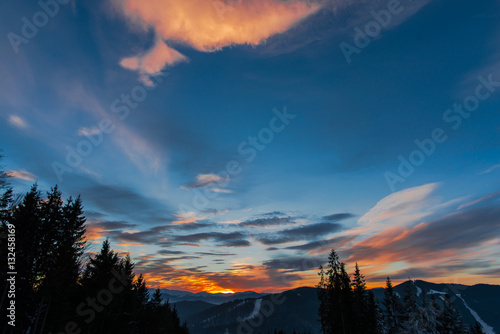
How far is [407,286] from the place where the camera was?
46.6 m

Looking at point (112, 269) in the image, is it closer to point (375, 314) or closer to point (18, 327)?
point (18, 327)

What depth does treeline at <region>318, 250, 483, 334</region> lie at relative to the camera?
38.4m

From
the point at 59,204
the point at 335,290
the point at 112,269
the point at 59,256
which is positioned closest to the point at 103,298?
the point at 112,269

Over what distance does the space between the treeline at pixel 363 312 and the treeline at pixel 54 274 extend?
2897 centimetres

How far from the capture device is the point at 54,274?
23578 mm

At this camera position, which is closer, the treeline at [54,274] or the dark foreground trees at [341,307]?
the treeline at [54,274]

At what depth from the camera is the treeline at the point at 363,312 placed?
1511 inches

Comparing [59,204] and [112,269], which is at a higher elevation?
[59,204]

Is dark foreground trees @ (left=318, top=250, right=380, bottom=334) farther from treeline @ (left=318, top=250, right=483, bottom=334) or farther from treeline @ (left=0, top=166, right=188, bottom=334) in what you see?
treeline @ (left=0, top=166, right=188, bottom=334)

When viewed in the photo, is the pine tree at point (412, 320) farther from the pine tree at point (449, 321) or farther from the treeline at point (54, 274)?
the treeline at point (54, 274)

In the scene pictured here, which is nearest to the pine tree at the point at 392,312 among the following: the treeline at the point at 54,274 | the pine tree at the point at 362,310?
the pine tree at the point at 362,310

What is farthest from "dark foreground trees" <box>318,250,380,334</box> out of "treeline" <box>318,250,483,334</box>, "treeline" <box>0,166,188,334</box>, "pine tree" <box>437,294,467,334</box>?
"treeline" <box>0,166,188,334</box>

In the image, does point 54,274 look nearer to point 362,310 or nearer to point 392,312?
point 362,310

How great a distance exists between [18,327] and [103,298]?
A: 7.21 metres
